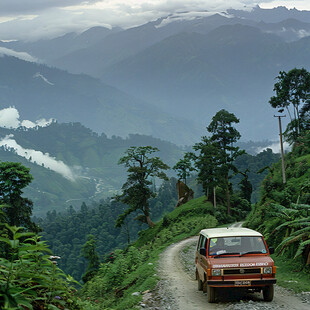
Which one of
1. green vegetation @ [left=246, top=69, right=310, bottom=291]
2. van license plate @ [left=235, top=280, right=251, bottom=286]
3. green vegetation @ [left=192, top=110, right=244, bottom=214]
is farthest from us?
green vegetation @ [left=192, top=110, right=244, bottom=214]

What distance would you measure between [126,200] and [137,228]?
107 meters

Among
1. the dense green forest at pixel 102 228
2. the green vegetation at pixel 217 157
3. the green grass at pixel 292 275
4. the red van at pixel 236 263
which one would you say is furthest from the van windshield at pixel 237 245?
the dense green forest at pixel 102 228

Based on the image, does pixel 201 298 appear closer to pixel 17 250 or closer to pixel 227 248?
pixel 227 248

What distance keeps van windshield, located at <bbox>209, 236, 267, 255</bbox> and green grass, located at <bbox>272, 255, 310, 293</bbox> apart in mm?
2327

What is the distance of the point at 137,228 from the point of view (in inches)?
6639

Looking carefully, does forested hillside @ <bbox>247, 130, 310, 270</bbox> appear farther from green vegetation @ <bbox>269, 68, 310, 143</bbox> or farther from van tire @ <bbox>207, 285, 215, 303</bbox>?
green vegetation @ <bbox>269, 68, 310, 143</bbox>

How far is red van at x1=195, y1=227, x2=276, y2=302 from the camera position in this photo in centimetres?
1198

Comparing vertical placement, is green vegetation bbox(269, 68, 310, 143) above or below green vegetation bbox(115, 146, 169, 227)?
above

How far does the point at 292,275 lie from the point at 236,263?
6.32m

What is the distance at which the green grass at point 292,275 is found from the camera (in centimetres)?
1457

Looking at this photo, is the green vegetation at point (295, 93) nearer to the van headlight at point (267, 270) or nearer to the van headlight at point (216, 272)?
the van headlight at point (267, 270)

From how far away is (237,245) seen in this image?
13.1 m

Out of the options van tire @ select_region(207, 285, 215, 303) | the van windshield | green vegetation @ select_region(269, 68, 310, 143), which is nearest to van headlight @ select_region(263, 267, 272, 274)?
the van windshield

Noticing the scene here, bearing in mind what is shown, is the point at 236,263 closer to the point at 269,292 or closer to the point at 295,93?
the point at 269,292
